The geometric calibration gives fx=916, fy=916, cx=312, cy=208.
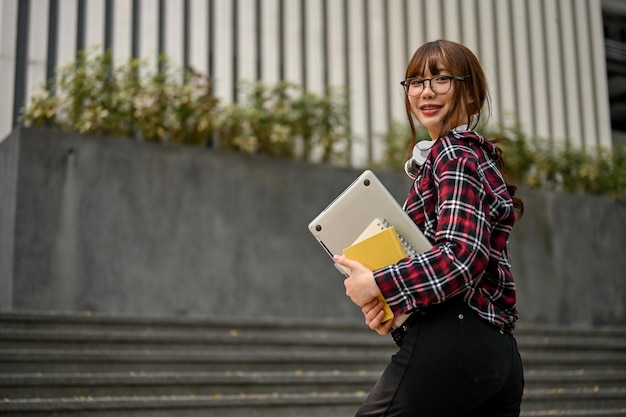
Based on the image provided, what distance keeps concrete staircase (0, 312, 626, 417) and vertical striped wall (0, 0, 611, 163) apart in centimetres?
248

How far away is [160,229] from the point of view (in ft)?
22.4

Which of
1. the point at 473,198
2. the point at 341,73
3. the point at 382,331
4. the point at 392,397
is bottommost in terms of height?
the point at 392,397

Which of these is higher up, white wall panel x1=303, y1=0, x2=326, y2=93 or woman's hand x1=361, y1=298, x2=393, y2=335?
white wall panel x1=303, y1=0, x2=326, y2=93

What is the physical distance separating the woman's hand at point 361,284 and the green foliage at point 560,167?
728 cm

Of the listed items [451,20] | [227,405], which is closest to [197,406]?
[227,405]

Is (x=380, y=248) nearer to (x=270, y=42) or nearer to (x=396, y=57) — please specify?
(x=270, y=42)

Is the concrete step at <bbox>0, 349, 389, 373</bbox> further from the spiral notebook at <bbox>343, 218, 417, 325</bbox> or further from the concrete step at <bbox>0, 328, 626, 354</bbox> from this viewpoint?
the spiral notebook at <bbox>343, 218, 417, 325</bbox>

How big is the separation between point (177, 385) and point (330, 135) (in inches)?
143

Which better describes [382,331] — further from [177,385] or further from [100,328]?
[100,328]

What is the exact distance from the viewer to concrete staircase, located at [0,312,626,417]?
15.3 feet

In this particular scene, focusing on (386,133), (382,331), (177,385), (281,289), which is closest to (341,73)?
(386,133)

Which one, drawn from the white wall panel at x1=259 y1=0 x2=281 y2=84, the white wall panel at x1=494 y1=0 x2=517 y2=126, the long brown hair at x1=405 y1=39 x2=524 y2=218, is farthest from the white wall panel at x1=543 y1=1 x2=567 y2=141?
the long brown hair at x1=405 y1=39 x2=524 y2=218

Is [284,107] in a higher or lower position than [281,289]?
higher

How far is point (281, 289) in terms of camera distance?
23.6ft
